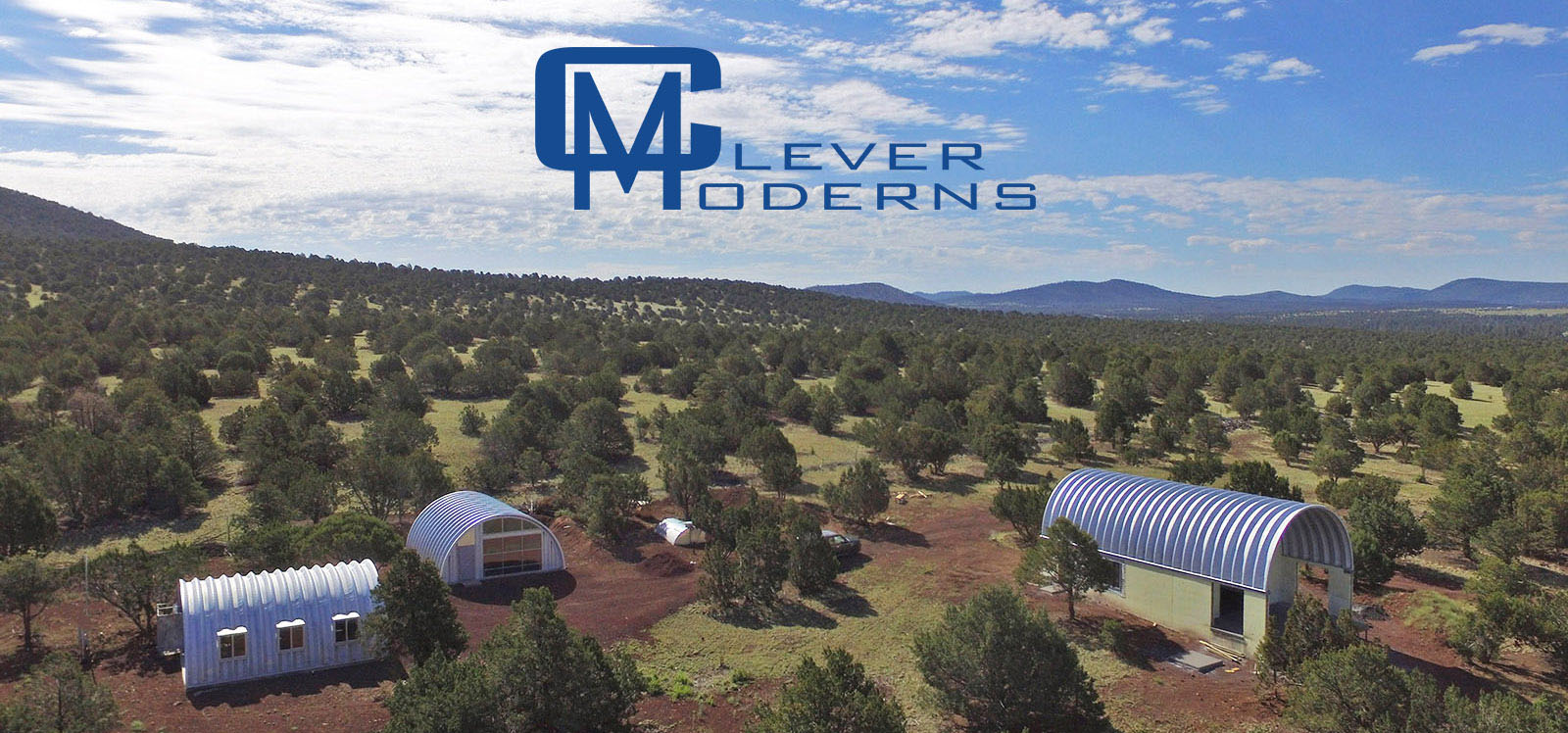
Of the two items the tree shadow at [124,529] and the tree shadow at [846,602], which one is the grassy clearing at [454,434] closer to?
the tree shadow at [124,529]

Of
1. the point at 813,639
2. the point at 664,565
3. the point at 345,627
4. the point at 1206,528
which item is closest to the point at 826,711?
the point at 813,639

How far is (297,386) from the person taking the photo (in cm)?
4475

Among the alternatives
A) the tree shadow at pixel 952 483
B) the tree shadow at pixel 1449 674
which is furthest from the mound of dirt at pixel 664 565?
the tree shadow at pixel 1449 674

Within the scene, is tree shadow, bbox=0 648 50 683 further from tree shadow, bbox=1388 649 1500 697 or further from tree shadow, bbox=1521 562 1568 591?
tree shadow, bbox=1521 562 1568 591

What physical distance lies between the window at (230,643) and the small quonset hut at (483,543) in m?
6.07

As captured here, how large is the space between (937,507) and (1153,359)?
43855 mm

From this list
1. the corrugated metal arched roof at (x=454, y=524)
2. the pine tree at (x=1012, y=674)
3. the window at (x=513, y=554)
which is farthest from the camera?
the window at (x=513, y=554)

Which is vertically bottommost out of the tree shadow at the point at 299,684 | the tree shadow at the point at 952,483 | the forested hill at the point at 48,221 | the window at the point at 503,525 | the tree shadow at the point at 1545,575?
the tree shadow at the point at 299,684

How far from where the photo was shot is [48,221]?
132 meters

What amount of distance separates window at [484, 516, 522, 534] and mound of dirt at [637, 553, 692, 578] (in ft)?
12.2

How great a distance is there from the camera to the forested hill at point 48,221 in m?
124

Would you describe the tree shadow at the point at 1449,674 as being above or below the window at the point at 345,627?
below

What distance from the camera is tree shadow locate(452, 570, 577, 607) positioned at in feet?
77.0

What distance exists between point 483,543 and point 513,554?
1020 mm
